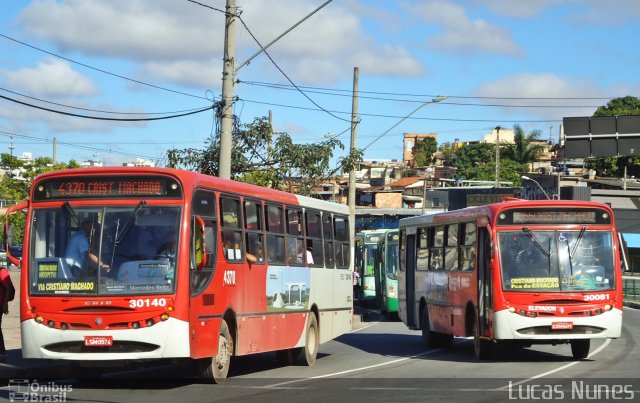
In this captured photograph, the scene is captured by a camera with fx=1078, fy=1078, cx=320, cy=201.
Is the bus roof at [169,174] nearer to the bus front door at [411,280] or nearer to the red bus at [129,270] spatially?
the red bus at [129,270]

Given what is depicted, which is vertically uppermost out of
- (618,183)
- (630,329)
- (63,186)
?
(618,183)

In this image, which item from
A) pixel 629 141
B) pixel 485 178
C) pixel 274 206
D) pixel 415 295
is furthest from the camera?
pixel 485 178

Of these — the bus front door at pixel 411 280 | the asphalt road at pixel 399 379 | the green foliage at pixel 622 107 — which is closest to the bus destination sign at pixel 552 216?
the asphalt road at pixel 399 379

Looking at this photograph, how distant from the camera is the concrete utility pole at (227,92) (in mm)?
22703

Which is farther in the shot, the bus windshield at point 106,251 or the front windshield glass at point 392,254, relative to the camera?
the front windshield glass at point 392,254

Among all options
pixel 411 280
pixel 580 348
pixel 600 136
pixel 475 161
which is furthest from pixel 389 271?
pixel 475 161

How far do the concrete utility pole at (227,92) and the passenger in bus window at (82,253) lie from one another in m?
8.81

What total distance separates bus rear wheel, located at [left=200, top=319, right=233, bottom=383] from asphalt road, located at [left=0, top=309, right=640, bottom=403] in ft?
0.52

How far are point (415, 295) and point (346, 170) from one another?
710 centimetres

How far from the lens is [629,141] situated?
3172 cm

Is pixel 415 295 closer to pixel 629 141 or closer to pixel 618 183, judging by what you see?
pixel 629 141

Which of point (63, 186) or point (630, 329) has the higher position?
point (63, 186)

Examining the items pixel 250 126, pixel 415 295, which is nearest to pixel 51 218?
pixel 415 295

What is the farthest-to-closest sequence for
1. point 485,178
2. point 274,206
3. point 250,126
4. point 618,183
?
point 485,178
point 618,183
point 250,126
point 274,206
